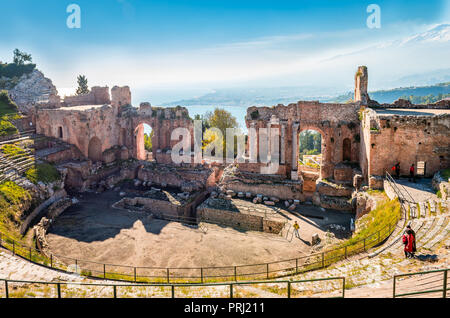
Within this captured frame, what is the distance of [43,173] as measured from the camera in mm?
23594

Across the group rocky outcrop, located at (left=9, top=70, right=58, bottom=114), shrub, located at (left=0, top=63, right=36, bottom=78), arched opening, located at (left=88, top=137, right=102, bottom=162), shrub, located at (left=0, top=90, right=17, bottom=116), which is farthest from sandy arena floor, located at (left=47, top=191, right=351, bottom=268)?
shrub, located at (left=0, top=63, right=36, bottom=78)

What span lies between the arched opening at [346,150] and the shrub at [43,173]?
21149 mm

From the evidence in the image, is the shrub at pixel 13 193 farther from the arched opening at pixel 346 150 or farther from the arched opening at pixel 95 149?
the arched opening at pixel 346 150

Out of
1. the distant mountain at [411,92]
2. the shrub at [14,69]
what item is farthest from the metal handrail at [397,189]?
the distant mountain at [411,92]

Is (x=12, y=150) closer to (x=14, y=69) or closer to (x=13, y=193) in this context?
(x=13, y=193)

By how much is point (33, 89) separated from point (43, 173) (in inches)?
1156

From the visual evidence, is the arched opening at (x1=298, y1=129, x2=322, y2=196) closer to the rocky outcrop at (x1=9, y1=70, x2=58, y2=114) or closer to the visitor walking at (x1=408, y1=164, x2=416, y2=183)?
the visitor walking at (x1=408, y1=164, x2=416, y2=183)

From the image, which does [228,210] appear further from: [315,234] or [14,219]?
[14,219]

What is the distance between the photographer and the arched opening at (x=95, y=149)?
30156mm

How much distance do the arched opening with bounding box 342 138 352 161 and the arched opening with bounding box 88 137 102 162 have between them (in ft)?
68.2

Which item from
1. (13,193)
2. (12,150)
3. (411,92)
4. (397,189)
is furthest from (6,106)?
(411,92)

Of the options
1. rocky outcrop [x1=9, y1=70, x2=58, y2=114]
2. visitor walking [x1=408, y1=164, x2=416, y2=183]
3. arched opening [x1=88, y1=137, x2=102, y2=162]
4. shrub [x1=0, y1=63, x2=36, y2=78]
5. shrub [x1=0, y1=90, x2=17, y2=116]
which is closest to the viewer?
visitor walking [x1=408, y1=164, x2=416, y2=183]

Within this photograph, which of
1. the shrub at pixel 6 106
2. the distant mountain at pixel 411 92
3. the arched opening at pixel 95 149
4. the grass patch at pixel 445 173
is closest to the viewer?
the grass patch at pixel 445 173

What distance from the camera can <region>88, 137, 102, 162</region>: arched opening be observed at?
30156mm
